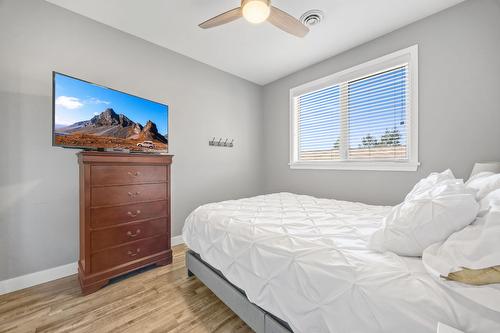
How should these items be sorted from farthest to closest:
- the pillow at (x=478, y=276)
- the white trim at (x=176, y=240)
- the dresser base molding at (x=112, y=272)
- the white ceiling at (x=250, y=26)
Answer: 1. the white trim at (x=176, y=240)
2. the white ceiling at (x=250, y=26)
3. the dresser base molding at (x=112, y=272)
4. the pillow at (x=478, y=276)

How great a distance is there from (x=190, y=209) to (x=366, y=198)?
2475 millimetres

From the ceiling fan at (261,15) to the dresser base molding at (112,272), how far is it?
2.40 m

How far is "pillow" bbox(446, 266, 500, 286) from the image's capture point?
656mm

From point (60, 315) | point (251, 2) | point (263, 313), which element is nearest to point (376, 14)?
point (251, 2)

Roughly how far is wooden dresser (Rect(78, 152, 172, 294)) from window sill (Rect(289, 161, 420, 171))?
6.97ft

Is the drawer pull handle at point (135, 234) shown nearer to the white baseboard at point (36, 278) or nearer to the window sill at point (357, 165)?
the white baseboard at point (36, 278)

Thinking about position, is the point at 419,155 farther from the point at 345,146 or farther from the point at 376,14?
the point at 376,14

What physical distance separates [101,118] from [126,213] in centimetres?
98

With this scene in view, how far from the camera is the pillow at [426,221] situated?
0.87 m

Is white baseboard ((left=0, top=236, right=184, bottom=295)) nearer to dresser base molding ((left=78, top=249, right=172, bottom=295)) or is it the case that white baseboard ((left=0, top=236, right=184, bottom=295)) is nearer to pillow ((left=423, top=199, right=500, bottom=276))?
dresser base molding ((left=78, top=249, right=172, bottom=295))

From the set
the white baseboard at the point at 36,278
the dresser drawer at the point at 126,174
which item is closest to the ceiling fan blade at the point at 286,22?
the dresser drawer at the point at 126,174

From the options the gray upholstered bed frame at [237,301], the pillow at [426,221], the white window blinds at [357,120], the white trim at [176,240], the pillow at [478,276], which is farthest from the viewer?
the white trim at [176,240]

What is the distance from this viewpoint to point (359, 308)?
0.82 metres

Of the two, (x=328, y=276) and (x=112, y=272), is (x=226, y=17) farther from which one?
(x=112, y=272)
